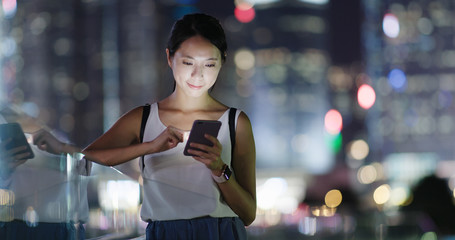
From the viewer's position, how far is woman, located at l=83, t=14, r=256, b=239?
2928mm

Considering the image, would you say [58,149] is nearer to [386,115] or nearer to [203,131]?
[203,131]

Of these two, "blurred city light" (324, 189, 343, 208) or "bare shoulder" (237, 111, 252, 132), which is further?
"blurred city light" (324, 189, 343, 208)

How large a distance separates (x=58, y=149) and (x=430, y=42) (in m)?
110

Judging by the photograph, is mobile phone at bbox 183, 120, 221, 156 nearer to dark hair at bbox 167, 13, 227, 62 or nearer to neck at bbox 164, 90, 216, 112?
neck at bbox 164, 90, 216, 112

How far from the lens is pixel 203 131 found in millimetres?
2826

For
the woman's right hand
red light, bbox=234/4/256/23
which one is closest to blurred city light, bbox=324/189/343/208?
red light, bbox=234/4/256/23

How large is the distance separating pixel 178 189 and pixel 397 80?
97.6m

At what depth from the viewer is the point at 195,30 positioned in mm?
3109

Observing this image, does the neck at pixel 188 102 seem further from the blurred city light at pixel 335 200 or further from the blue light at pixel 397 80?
the blue light at pixel 397 80

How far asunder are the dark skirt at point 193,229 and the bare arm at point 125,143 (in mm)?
293

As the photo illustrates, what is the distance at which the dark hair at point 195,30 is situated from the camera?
10.2 feet

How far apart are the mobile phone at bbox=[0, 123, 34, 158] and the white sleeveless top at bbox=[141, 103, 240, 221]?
0.65 meters

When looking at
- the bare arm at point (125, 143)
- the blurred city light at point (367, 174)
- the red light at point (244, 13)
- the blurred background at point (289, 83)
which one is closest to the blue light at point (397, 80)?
the blurred background at point (289, 83)

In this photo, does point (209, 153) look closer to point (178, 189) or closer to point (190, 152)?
point (190, 152)
